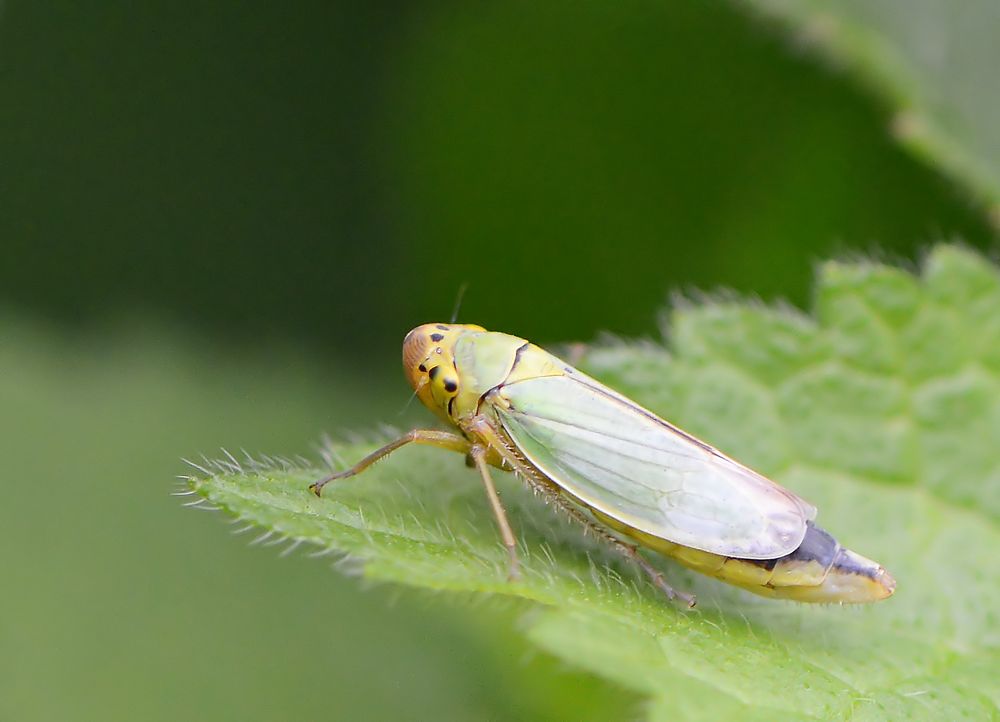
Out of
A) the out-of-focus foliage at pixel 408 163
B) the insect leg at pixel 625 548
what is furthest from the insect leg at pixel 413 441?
the out-of-focus foliage at pixel 408 163

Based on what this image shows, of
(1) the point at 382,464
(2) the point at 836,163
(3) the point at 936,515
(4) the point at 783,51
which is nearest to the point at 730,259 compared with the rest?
(2) the point at 836,163

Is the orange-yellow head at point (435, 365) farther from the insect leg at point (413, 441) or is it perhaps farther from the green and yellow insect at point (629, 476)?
the insect leg at point (413, 441)

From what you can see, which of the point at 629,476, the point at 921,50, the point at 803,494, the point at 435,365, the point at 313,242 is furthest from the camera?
the point at 313,242

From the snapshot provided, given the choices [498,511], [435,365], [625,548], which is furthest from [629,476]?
[435,365]

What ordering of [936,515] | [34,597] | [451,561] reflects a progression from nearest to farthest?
1. [451,561]
2. [936,515]
3. [34,597]

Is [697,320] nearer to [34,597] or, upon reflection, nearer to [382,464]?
[382,464]

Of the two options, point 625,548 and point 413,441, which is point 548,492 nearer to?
point 625,548
